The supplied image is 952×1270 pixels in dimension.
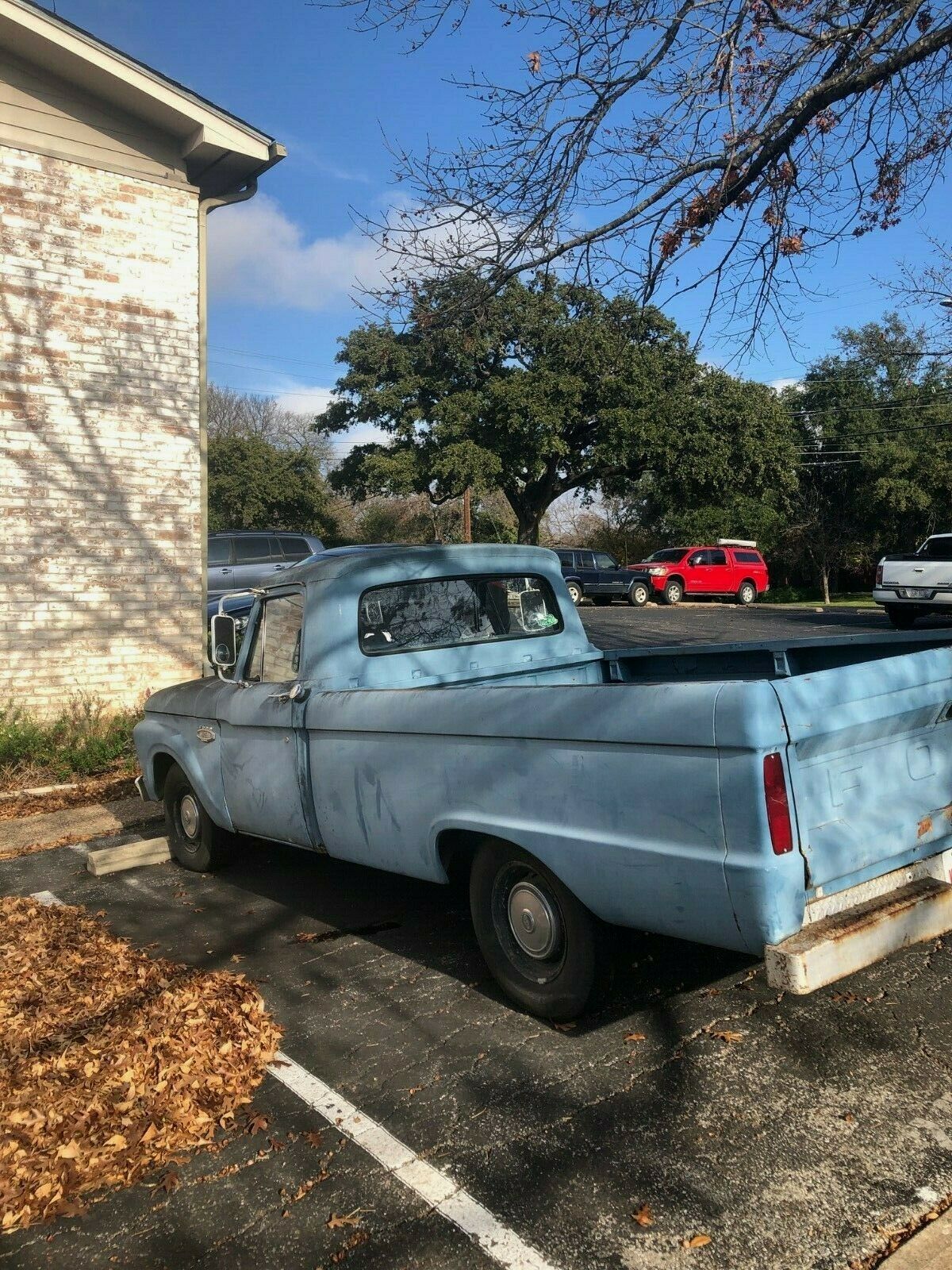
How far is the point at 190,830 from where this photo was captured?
20.7 feet

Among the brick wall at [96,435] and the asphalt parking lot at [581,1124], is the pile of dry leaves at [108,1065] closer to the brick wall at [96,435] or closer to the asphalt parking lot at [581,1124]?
the asphalt parking lot at [581,1124]

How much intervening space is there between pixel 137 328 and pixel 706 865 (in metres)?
8.67

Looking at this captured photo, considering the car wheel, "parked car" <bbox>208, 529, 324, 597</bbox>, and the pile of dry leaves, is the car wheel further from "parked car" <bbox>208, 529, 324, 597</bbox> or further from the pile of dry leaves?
the pile of dry leaves

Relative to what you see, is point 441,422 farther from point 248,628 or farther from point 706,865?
point 706,865

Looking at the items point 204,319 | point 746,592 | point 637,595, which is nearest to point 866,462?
point 746,592

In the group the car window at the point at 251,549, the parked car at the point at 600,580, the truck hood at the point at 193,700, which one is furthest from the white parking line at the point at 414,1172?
the parked car at the point at 600,580

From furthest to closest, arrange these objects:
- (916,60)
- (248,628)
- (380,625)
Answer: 1. (916,60)
2. (248,628)
3. (380,625)

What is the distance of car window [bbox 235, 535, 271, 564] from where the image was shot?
18234 mm

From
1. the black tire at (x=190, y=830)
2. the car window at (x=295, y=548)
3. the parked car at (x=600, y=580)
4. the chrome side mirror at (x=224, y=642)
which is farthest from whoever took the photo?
the parked car at (x=600, y=580)

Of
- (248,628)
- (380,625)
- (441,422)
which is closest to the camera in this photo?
(380,625)

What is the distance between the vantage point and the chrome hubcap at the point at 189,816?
6.21 metres

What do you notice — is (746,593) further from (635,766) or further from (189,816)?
(635,766)

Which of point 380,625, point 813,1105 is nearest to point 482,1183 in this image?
point 813,1105

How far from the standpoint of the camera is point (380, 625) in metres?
5.04
